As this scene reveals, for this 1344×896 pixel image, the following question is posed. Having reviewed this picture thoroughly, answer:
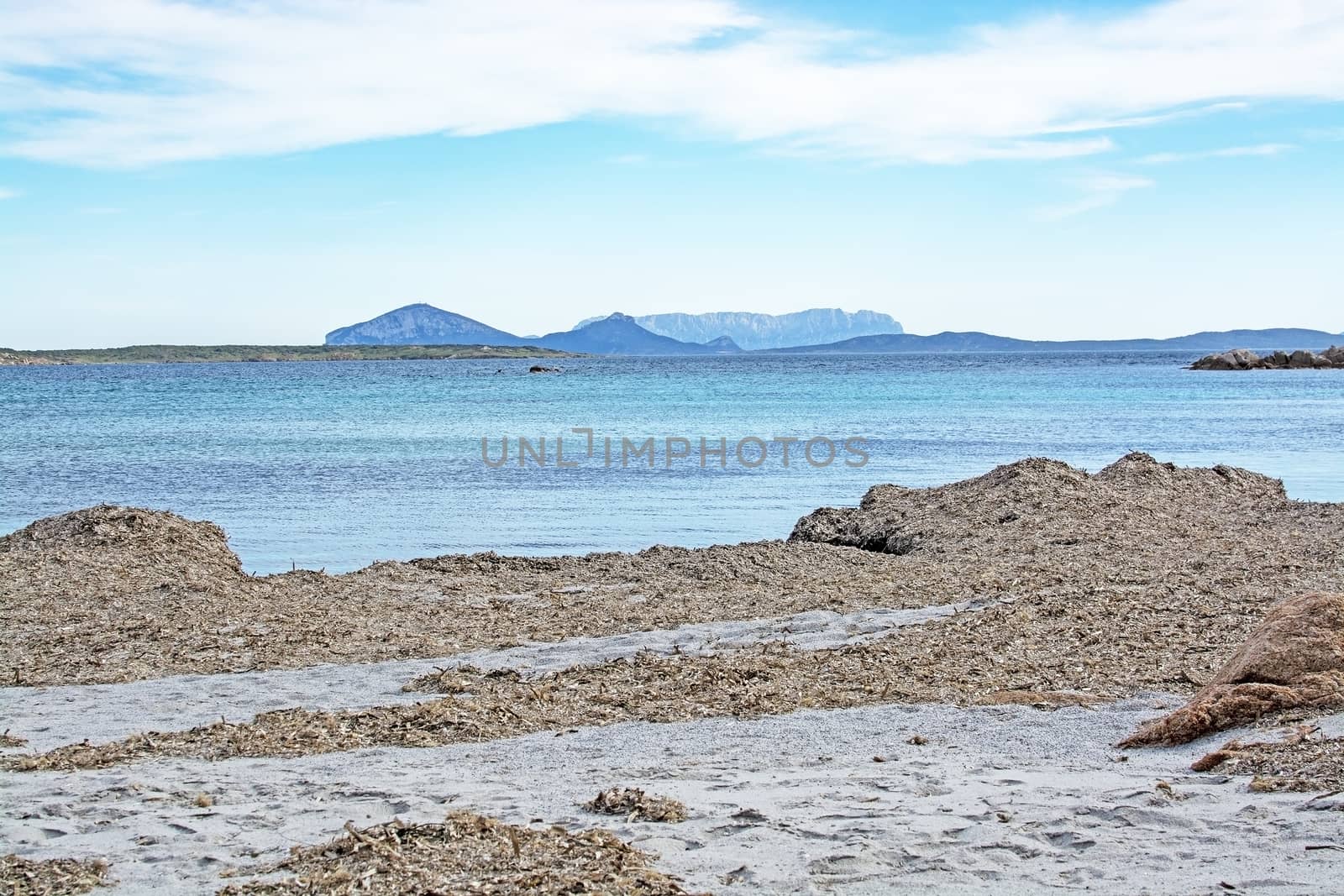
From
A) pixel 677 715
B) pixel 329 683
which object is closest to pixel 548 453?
pixel 329 683

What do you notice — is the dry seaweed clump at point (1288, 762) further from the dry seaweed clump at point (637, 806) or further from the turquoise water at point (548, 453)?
the turquoise water at point (548, 453)

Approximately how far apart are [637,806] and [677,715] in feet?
6.42

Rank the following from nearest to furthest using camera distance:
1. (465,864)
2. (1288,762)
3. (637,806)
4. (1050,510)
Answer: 1. (465,864)
2. (637,806)
3. (1288,762)
4. (1050,510)

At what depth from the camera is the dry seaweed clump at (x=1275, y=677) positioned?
6141 millimetres

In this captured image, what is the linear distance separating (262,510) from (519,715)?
1435 cm

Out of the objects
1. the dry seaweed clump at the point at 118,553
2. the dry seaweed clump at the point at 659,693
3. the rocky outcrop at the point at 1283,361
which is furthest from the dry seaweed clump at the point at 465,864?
the rocky outcrop at the point at 1283,361

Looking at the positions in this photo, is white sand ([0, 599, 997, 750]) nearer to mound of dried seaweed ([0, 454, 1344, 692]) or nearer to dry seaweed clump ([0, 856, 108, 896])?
mound of dried seaweed ([0, 454, 1344, 692])

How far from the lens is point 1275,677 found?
6492 mm

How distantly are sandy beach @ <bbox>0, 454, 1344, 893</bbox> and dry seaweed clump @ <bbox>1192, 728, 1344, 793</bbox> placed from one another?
0.09 ft

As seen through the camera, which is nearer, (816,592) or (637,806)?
(637,806)

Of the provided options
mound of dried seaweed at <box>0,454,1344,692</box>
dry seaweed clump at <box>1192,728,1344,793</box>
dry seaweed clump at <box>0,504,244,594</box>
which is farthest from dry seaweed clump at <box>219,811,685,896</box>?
dry seaweed clump at <box>0,504,244,594</box>

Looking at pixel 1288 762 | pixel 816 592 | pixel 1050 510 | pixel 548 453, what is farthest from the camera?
pixel 548 453

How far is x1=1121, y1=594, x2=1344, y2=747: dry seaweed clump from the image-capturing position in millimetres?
6141

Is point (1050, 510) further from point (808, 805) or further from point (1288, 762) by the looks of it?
point (808, 805)
